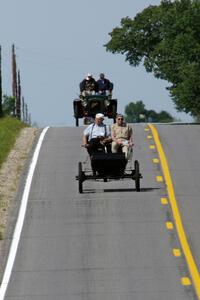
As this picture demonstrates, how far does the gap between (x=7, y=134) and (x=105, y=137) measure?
1280 cm

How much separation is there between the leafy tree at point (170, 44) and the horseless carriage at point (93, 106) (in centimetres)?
5184

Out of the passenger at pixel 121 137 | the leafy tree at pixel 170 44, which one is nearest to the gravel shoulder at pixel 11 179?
the passenger at pixel 121 137

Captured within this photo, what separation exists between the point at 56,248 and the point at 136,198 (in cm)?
551

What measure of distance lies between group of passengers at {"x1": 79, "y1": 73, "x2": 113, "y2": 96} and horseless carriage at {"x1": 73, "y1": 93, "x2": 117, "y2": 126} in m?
0.15

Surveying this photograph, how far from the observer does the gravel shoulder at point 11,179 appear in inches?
1120

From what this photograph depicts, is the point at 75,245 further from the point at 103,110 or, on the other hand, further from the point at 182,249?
the point at 103,110

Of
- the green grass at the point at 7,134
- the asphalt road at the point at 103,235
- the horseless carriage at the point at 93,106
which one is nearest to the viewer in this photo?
the asphalt road at the point at 103,235

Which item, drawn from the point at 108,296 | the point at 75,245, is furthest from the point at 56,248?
the point at 108,296

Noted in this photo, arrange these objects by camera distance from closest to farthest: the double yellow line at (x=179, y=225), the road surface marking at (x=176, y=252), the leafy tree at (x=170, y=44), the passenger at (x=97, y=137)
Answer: the double yellow line at (x=179, y=225), the road surface marking at (x=176, y=252), the passenger at (x=97, y=137), the leafy tree at (x=170, y=44)

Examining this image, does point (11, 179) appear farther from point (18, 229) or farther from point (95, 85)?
point (95, 85)

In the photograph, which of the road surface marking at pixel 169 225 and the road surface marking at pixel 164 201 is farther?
the road surface marking at pixel 164 201

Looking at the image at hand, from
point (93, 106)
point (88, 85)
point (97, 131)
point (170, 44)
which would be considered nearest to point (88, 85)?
point (88, 85)

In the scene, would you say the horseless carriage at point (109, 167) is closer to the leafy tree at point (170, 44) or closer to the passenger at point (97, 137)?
the passenger at point (97, 137)

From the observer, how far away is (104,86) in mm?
47156
